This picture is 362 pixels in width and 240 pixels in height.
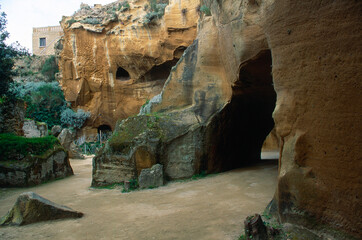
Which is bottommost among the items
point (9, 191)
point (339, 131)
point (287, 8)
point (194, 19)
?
point (9, 191)

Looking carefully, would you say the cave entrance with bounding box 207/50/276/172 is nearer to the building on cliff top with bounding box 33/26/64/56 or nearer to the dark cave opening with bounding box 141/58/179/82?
the dark cave opening with bounding box 141/58/179/82

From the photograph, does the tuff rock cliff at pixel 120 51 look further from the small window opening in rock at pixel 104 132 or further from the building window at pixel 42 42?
the building window at pixel 42 42

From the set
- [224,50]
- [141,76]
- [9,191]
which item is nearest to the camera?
[224,50]

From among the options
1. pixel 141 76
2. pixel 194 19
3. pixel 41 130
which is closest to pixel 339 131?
pixel 194 19

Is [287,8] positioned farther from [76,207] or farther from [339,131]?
[76,207]

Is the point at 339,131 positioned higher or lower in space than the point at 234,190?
higher

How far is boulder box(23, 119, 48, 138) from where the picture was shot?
1770 cm

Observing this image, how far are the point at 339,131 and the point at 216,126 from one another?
520 centimetres

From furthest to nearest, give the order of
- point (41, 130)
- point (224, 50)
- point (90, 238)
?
point (41, 130) → point (224, 50) → point (90, 238)

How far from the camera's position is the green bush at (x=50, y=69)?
28.6 metres

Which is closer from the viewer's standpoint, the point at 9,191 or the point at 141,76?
the point at 9,191

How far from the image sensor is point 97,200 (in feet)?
20.8

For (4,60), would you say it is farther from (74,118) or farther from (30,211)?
(74,118)

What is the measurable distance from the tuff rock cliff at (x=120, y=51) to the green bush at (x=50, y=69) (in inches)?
228
